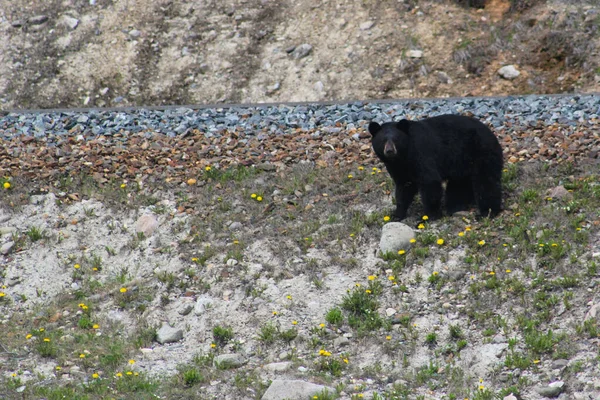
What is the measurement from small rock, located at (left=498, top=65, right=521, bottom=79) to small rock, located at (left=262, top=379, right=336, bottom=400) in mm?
11565

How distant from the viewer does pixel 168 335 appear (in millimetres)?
8602

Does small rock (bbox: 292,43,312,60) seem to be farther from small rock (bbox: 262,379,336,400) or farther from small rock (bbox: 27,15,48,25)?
small rock (bbox: 262,379,336,400)

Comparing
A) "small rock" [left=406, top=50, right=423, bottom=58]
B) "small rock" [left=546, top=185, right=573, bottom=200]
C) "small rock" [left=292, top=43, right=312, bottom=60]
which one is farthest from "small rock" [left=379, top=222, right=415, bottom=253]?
"small rock" [left=292, top=43, right=312, bottom=60]

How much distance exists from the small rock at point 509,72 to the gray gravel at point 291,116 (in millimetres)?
3961

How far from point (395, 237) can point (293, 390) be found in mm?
2799

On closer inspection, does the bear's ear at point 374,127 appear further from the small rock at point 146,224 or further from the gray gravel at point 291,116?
the small rock at point 146,224

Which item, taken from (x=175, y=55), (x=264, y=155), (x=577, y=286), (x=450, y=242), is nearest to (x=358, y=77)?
(x=175, y=55)

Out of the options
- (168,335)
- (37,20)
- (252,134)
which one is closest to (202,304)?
(168,335)

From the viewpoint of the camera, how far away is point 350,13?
64.4 ft

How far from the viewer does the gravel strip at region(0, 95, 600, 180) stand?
38.0ft

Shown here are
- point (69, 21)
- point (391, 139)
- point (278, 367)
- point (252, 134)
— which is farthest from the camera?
point (69, 21)

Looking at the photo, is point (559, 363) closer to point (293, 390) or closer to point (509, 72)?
point (293, 390)

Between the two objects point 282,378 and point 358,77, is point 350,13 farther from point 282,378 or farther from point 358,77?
point 282,378

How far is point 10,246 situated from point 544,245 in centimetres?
637
